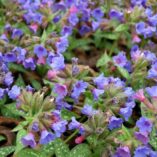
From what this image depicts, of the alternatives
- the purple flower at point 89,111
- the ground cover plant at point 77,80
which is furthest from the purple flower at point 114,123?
the purple flower at point 89,111

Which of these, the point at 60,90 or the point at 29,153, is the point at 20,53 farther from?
the point at 29,153

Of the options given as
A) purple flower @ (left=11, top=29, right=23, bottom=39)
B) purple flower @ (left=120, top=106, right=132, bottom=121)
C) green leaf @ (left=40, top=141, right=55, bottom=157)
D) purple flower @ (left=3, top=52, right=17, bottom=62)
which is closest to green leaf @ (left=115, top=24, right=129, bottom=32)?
purple flower @ (left=11, top=29, right=23, bottom=39)

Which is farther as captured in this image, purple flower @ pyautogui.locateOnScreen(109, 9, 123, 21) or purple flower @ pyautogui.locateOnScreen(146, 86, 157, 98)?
purple flower @ pyautogui.locateOnScreen(109, 9, 123, 21)

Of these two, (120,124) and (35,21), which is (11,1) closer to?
(35,21)

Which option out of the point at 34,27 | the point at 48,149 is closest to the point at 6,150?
the point at 48,149

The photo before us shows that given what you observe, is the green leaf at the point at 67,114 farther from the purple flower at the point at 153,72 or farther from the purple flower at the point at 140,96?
the purple flower at the point at 153,72

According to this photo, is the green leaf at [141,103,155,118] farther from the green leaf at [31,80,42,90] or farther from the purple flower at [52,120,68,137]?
the green leaf at [31,80,42,90]

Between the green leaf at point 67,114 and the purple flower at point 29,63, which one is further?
the purple flower at point 29,63
